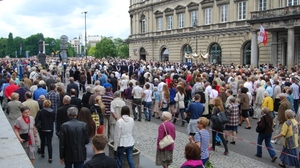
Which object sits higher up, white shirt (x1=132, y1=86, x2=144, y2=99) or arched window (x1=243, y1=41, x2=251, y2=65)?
arched window (x1=243, y1=41, x2=251, y2=65)

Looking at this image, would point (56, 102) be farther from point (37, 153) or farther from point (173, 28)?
point (173, 28)

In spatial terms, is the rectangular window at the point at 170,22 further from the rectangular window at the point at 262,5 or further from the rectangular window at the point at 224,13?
the rectangular window at the point at 262,5

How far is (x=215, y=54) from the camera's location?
46188mm

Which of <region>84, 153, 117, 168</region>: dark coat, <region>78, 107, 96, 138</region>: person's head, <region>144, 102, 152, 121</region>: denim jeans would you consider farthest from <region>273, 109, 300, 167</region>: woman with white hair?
<region>144, 102, 152, 121</region>: denim jeans

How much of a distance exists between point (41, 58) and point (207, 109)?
26.6m

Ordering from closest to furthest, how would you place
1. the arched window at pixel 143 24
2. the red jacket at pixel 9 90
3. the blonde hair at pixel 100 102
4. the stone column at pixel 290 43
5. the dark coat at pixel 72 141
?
the dark coat at pixel 72 141 → the blonde hair at pixel 100 102 → the red jacket at pixel 9 90 → the stone column at pixel 290 43 → the arched window at pixel 143 24

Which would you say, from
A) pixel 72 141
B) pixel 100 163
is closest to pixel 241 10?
pixel 72 141

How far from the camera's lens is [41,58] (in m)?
36.2

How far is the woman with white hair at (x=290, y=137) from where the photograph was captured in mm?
9039

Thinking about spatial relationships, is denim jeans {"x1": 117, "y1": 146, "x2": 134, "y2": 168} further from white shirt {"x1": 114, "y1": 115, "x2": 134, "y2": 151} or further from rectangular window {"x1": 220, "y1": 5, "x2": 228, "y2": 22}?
rectangular window {"x1": 220, "y1": 5, "x2": 228, "y2": 22}

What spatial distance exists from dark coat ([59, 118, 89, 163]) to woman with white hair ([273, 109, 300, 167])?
17.4 ft

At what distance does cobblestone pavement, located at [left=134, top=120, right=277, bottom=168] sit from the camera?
9.88 m

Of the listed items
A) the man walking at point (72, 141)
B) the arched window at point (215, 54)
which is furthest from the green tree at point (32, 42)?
the man walking at point (72, 141)

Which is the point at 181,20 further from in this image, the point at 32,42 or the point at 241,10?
the point at 32,42
